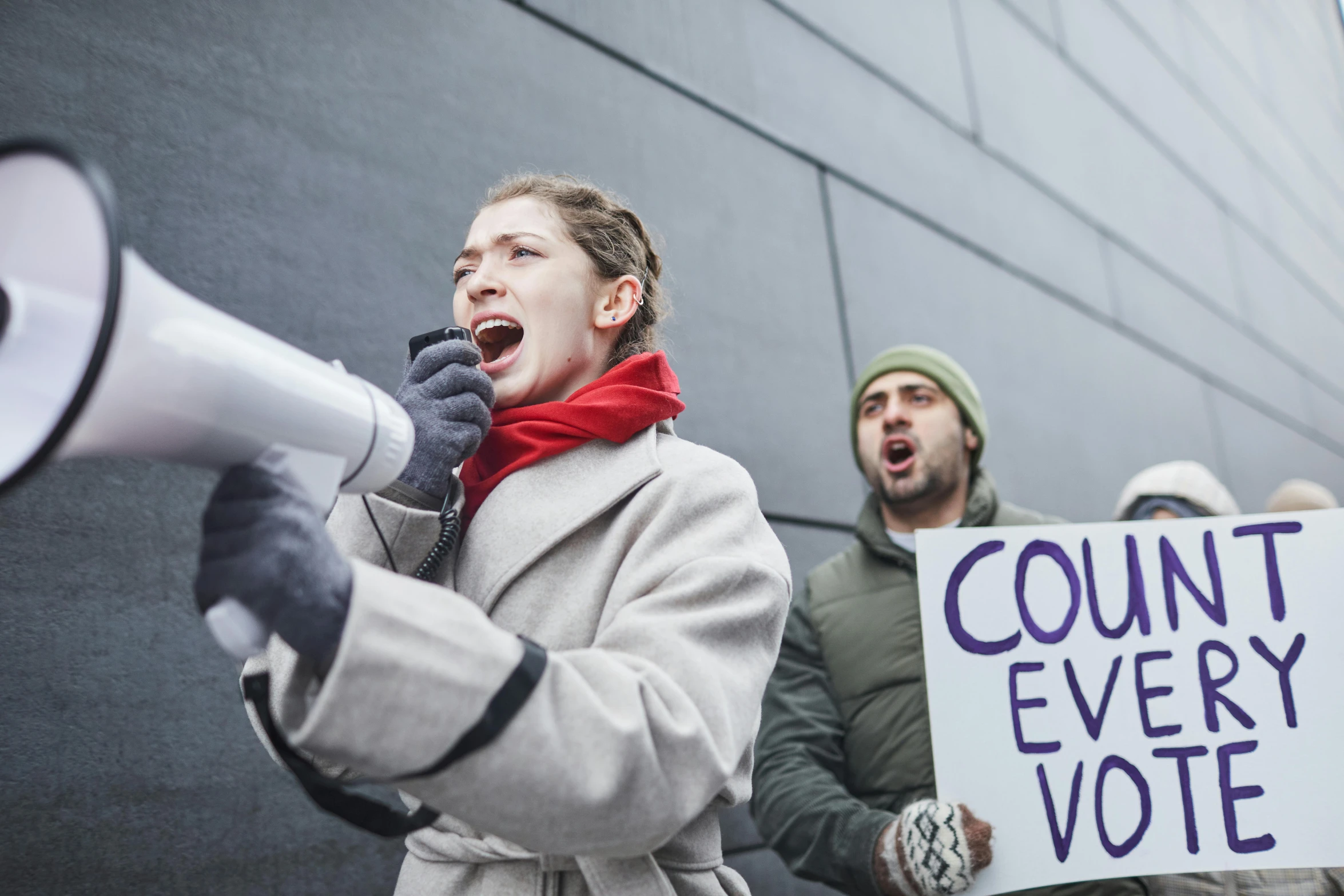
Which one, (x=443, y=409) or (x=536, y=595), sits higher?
(x=443, y=409)

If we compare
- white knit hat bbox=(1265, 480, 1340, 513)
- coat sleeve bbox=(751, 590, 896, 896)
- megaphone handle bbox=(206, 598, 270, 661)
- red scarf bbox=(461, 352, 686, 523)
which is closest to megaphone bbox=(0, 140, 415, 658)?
megaphone handle bbox=(206, 598, 270, 661)

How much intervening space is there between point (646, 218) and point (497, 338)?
1.35 metres

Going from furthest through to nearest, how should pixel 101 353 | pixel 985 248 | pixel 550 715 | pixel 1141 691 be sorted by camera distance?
pixel 985 248, pixel 1141 691, pixel 550 715, pixel 101 353

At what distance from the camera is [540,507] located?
1097 millimetres

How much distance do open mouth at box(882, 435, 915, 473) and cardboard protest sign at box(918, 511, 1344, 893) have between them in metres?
0.60

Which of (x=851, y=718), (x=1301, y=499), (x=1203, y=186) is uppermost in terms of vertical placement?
(x=1203, y=186)

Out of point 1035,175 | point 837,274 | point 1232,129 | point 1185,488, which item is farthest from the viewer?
point 1232,129

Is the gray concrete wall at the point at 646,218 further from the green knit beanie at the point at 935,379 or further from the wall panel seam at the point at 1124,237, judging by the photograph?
the green knit beanie at the point at 935,379

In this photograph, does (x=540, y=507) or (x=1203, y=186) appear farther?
(x=1203, y=186)

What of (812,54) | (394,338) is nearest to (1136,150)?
(812,54)

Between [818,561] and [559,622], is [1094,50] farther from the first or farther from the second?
[559,622]

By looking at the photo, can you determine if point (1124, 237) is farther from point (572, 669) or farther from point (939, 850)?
point (572, 669)

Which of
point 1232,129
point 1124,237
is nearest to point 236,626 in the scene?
point 1124,237

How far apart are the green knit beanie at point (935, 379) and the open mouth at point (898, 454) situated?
0.23 feet
